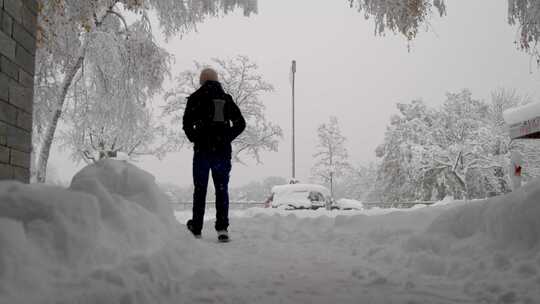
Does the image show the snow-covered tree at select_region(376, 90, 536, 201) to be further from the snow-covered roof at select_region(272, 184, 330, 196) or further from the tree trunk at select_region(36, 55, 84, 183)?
the tree trunk at select_region(36, 55, 84, 183)

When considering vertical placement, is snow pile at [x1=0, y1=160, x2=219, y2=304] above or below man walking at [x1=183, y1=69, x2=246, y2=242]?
below

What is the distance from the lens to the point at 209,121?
167 inches

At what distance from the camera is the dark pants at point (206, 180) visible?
14.1 ft

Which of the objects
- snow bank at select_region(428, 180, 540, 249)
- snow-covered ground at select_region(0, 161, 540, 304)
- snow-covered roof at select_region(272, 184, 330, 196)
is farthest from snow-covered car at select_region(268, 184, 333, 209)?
snow bank at select_region(428, 180, 540, 249)

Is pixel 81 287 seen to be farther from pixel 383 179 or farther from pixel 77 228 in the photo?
pixel 383 179

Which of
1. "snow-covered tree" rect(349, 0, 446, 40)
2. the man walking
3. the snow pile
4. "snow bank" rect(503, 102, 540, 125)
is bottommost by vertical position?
the snow pile

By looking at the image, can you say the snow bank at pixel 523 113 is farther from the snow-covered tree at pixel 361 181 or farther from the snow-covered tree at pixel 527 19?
the snow-covered tree at pixel 361 181

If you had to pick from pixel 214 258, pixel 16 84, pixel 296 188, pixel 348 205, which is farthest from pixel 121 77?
pixel 348 205

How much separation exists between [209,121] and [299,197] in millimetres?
8894

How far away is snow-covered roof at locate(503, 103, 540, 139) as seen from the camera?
24.9 ft

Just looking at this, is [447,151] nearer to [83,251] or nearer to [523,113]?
[523,113]

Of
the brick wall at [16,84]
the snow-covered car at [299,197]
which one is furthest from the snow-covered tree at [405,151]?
the brick wall at [16,84]

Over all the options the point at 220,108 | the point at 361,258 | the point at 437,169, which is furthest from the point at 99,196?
the point at 437,169

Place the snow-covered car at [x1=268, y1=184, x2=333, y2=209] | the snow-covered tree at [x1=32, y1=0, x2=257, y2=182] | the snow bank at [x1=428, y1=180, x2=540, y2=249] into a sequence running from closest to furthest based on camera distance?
the snow bank at [x1=428, y1=180, x2=540, y2=249]
the snow-covered tree at [x1=32, y1=0, x2=257, y2=182]
the snow-covered car at [x1=268, y1=184, x2=333, y2=209]
